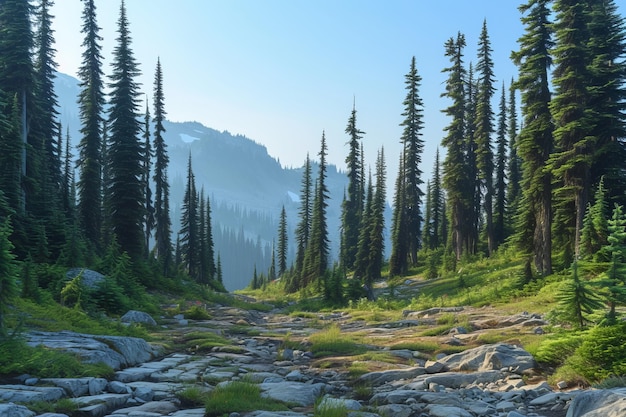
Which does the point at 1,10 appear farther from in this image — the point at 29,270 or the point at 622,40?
the point at 622,40

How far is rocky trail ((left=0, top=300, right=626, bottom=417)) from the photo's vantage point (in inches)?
258

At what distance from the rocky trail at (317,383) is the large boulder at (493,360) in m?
0.02

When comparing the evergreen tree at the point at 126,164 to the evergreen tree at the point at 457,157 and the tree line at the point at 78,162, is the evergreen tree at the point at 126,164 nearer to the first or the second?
the tree line at the point at 78,162

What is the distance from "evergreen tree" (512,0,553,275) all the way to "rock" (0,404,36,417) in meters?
23.0

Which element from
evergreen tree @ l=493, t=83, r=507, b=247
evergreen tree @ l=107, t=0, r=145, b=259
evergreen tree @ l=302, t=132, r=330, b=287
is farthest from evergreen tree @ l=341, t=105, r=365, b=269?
evergreen tree @ l=107, t=0, r=145, b=259

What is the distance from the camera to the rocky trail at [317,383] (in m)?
6.56

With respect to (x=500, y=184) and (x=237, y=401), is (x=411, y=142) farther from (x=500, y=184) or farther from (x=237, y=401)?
(x=237, y=401)

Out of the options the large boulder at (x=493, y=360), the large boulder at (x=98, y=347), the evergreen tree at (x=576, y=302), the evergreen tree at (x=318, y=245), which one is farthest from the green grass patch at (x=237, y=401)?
the evergreen tree at (x=318, y=245)

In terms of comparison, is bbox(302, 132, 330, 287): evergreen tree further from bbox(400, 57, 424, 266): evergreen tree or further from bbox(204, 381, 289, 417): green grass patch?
bbox(204, 381, 289, 417): green grass patch

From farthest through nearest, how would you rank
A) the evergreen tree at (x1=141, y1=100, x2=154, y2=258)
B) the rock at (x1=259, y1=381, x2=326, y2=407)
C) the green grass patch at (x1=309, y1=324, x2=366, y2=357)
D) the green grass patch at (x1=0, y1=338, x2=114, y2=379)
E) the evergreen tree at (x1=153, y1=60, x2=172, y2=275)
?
the evergreen tree at (x1=153, y1=60, x2=172, y2=275)
the evergreen tree at (x1=141, y1=100, x2=154, y2=258)
the green grass patch at (x1=309, y1=324, x2=366, y2=357)
the rock at (x1=259, y1=381, x2=326, y2=407)
the green grass patch at (x1=0, y1=338, x2=114, y2=379)

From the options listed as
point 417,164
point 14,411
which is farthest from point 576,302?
point 417,164

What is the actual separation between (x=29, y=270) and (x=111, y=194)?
19876 mm

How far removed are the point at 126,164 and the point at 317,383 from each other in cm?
2861

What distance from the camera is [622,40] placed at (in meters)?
24.1
